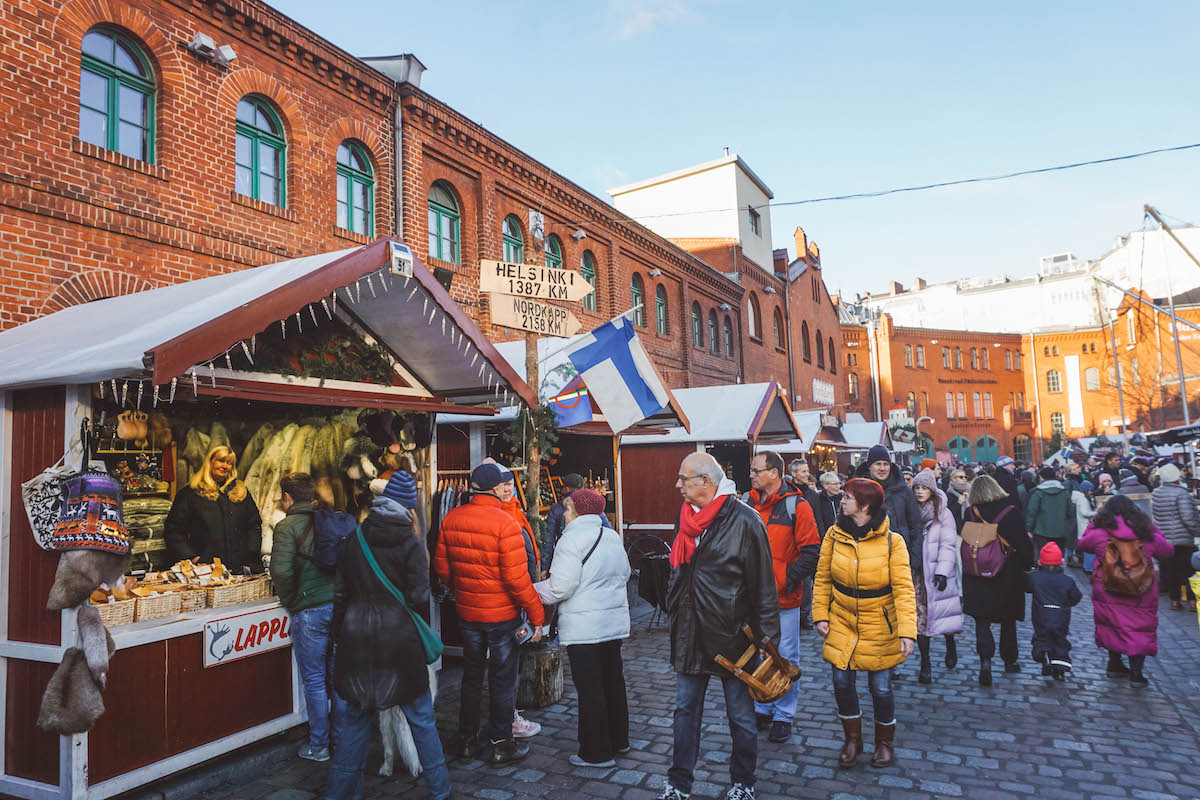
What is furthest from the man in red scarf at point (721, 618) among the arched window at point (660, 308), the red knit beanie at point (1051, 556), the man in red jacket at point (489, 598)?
the arched window at point (660, 308)

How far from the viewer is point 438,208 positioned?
13.3 m

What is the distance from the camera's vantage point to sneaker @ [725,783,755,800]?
4.21 meters

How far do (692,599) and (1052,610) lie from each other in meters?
4.52

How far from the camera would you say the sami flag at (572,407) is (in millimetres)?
8844

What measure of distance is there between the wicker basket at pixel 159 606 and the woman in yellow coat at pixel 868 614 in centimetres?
427

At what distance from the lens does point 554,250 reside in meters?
17.0

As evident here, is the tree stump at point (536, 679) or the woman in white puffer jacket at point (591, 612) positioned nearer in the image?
the woman in white puffer jacket at point (591, 612)

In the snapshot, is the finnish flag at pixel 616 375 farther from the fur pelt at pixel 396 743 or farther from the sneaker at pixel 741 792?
the sneaker at pixel 741 792

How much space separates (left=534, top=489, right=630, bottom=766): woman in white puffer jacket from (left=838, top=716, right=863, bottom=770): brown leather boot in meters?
1.49

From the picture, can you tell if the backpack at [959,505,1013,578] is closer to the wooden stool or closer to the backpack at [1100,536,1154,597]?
the backpack at [1100,536,1154,597]

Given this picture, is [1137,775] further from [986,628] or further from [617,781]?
[617,781]

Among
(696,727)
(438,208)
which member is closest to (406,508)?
(696,727)

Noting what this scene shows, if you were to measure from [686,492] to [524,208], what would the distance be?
12.2 metres

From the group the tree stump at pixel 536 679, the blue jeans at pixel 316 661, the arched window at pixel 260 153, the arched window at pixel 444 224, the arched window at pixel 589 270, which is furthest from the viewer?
the arched window at pixel 589 270
